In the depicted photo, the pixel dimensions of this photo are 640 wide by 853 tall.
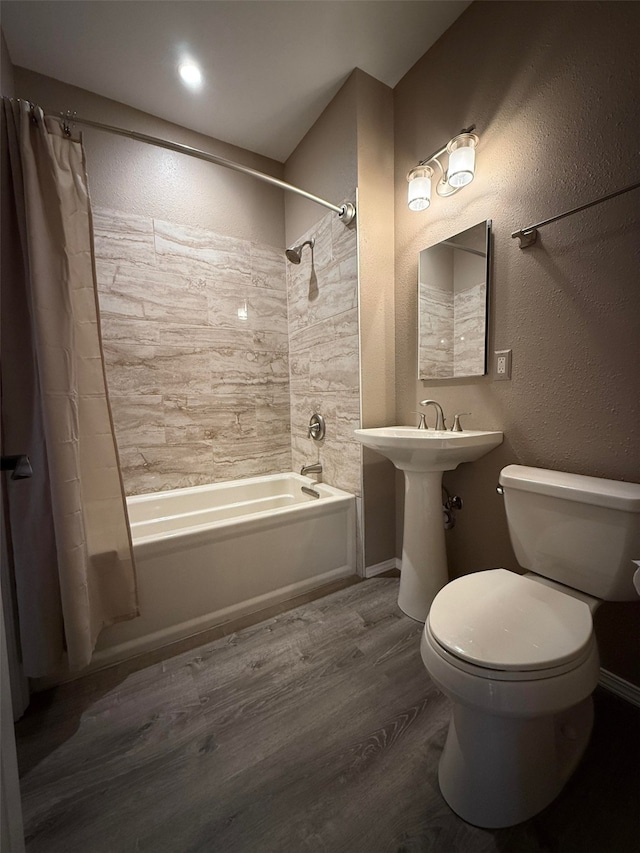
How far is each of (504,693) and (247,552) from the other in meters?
1.18

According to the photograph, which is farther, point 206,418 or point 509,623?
point 206,418

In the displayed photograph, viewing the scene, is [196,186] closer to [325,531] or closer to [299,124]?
[299,124]

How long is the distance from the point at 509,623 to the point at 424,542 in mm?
707

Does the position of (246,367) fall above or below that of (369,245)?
below

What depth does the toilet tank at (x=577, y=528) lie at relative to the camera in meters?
0.93

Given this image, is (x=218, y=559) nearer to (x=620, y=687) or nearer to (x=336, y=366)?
(x=336, y=366)

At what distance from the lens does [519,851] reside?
0.77 m

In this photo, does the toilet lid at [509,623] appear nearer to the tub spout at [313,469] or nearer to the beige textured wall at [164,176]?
the tub spout at [313,469]

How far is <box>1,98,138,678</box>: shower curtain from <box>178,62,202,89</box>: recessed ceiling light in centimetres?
96

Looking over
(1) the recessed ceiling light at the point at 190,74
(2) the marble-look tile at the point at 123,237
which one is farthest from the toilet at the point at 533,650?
(1) the recessed ceiling light at the point at 190,74

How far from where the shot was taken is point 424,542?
157cm

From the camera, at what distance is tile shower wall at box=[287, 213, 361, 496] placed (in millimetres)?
1900

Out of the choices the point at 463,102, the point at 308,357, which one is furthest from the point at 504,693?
the point at 463,102

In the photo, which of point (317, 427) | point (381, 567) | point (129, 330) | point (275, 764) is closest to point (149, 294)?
point (129, 330)
